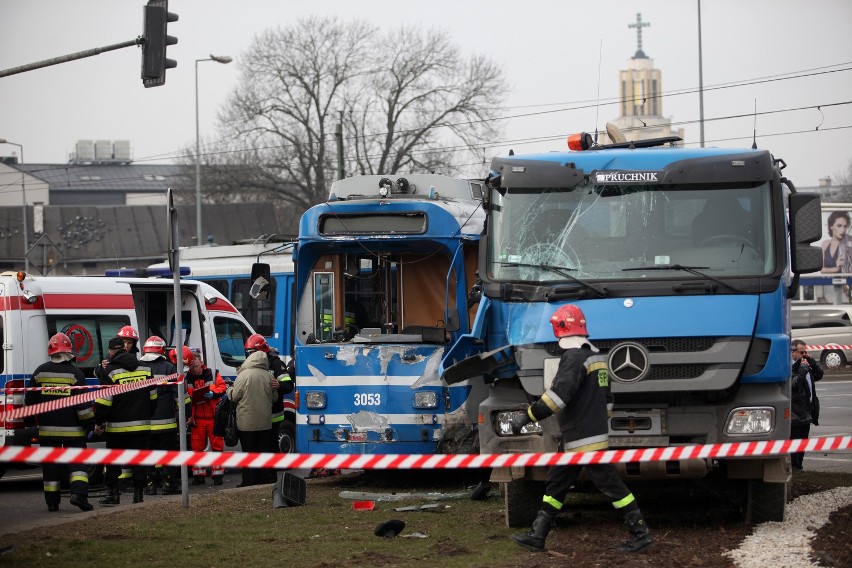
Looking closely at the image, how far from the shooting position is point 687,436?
366 inches

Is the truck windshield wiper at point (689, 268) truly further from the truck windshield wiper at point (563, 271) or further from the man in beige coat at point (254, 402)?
the man in beige coat at point (254, 402)

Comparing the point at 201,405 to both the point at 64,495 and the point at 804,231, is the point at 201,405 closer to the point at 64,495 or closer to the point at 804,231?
the point at 64,495

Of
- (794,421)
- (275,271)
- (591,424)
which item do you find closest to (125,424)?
(591,424)

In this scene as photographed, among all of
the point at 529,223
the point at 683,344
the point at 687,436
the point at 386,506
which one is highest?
the point at 529,223

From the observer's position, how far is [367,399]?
43.1 feet

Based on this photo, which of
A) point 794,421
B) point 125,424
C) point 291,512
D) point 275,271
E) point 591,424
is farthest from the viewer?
point 275,271

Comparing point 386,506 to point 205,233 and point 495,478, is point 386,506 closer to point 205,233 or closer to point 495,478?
point 495,478

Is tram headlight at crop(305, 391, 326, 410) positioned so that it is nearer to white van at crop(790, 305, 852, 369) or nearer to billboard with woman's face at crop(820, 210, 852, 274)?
white van at crop(790, 305, 852, 369)

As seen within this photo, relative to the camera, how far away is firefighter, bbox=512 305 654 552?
8625 mm

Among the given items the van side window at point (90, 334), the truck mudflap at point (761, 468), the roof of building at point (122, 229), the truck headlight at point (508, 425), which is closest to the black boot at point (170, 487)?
the van side window at point (90, 334)

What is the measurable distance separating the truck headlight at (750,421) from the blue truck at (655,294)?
1 cm

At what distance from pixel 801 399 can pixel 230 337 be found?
8495mm

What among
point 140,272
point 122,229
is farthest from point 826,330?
point 122,229

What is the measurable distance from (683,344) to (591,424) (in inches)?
40.7
